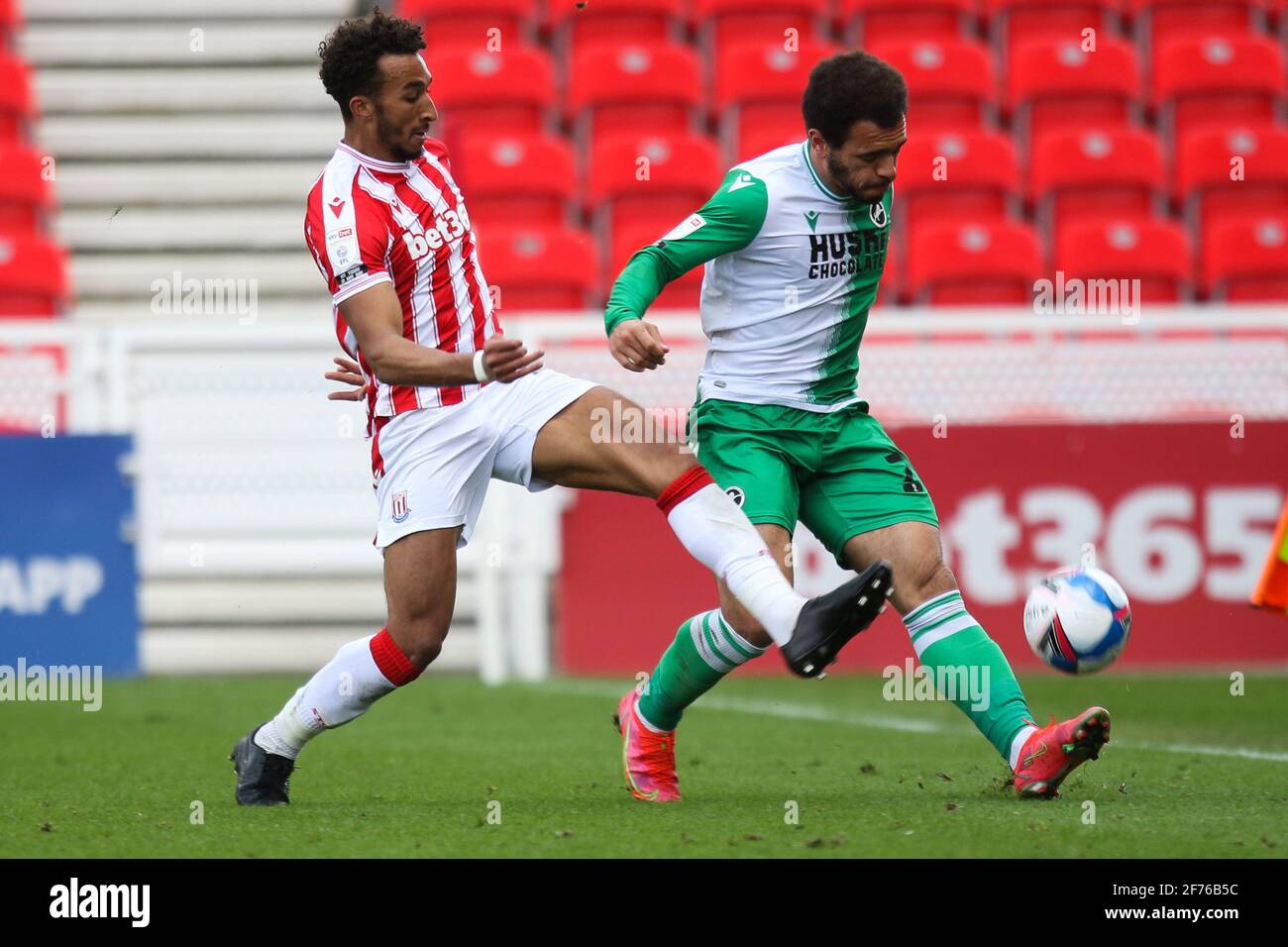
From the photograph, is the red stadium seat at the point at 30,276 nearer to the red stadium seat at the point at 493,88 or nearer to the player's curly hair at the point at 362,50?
the red stadium seat at the point at 493,88

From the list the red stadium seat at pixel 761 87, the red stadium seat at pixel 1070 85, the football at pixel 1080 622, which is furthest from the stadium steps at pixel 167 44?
the football at pixel 1080 622

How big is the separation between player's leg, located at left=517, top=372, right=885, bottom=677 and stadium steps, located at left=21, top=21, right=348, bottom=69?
9773mm

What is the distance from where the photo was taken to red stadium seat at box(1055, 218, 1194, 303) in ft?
39.9

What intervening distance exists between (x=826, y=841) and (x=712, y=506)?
0.95 metres

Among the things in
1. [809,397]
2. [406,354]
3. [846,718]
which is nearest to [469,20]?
[846,718]

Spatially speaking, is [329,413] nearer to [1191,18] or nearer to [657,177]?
[657,177]

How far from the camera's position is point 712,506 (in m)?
4.78

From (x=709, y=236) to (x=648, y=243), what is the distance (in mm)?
6706

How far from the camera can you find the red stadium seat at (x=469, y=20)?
1362 cm

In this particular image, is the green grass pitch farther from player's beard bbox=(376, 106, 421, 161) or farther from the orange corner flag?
player's beard bbox=(376, 106, 421, 161)

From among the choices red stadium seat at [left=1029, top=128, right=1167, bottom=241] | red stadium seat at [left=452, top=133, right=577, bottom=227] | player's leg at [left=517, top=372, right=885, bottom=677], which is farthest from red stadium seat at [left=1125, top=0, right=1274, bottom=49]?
player's leg at [left=517, top=372, right=885, bottom=677]

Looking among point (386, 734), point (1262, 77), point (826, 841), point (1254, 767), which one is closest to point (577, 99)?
point (1262, 77)

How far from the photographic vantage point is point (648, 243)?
38.8 feet

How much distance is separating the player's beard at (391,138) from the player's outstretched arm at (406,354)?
1.26 feet
